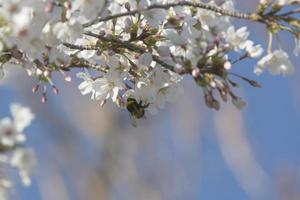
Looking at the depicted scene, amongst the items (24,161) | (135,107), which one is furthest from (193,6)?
(24,161)

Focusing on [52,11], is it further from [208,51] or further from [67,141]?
[67,141]

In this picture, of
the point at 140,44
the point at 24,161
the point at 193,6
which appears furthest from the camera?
the point at 140,44

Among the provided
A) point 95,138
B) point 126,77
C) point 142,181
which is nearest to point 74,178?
point 95,138

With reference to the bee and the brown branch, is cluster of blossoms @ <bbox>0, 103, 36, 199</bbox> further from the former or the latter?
the bee

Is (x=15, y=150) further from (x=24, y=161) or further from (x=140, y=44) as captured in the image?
(x=140, y=44)

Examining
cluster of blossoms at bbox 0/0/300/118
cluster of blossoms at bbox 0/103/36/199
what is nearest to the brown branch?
cluster of blossoms at bbox 0/0/300/118
